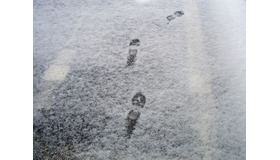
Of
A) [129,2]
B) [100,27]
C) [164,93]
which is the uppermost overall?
[129,2]

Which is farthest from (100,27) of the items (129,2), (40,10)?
(40,10)

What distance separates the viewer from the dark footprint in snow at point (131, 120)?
110 centimetres

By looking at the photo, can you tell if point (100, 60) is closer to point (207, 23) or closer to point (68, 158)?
point (68, 158)

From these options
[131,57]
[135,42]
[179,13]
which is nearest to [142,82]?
[131,57]

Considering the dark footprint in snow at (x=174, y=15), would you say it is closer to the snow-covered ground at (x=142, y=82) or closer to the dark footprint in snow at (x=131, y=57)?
the snow-covered ground at (x=142, y=82)

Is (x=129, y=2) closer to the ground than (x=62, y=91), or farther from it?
farther from it

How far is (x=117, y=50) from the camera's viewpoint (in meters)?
1.57

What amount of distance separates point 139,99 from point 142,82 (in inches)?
6.2

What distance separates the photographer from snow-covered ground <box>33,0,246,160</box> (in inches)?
41.7

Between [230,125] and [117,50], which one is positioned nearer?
[230,125]

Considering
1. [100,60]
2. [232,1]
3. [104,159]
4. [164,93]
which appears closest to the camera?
[104,159]

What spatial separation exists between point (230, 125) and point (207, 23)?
115 cm

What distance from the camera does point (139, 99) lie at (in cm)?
125

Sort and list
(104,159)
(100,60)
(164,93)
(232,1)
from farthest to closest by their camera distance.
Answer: (232,1)
(100,60)
(164,93)
(104,159)
